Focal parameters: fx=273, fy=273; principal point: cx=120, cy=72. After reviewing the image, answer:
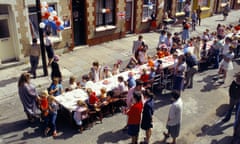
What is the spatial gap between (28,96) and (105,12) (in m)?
8.82

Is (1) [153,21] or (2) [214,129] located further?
(1) [153,21]

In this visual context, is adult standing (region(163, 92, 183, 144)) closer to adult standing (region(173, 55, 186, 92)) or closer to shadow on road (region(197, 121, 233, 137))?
shadow on road (region(197, 121, 233, 137))

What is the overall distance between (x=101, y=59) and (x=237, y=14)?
17.9 m

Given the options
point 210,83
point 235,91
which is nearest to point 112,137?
point 235,91

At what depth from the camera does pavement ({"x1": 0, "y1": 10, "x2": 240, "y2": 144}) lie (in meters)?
7.84

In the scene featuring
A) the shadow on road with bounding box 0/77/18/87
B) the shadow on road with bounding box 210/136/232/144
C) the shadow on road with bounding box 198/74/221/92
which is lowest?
the shadow on road with bounding box 210/136/232/144

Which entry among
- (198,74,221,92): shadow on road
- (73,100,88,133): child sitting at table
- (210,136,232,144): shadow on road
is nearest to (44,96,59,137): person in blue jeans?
(73,100,88,133): child sitting at table

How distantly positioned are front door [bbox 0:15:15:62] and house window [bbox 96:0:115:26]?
5102 mm

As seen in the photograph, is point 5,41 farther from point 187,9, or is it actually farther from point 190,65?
point 187,9

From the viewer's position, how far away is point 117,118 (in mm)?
8805

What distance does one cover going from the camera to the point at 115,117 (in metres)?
8.86

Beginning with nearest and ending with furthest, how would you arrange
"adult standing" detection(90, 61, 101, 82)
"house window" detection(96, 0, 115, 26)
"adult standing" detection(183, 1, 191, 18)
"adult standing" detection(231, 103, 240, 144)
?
1. "adult standing" detection(231, 103, 240, 144)
2. "adult standing" detection(90, 61, 101, 82)
3. "house window" detection(96, 0, 115, 26)
4. "adult standing" detection(183, 1, 191, 18)

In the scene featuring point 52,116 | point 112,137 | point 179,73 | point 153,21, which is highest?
point 153,21

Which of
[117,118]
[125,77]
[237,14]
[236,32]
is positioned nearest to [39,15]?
[125,77]
